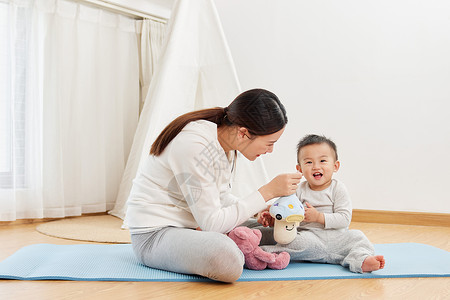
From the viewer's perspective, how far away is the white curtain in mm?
2617

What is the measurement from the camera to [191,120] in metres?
1.50

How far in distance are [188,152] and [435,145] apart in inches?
75.6

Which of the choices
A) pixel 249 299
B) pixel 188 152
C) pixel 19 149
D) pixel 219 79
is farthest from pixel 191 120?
pixel 19 149

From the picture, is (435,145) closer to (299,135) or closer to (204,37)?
(299,135)

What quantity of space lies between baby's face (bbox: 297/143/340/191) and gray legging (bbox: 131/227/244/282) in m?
0.49

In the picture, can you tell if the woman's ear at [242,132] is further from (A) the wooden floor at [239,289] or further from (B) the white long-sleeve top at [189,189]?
(A) the wooden floor at [239,289]

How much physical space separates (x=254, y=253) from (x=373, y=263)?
0.37m

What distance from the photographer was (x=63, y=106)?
9.52 feet

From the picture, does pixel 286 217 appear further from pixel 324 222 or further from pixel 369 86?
pixel 369 86

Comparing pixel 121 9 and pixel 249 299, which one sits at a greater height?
pixel 121 9

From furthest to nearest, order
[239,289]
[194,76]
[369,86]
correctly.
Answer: [369,86], [194,76], [239,289]

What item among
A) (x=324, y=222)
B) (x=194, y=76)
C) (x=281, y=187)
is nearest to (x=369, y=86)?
(x=194, y=76)

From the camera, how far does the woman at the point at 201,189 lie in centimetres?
138

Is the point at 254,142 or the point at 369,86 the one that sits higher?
the point at 369,86
